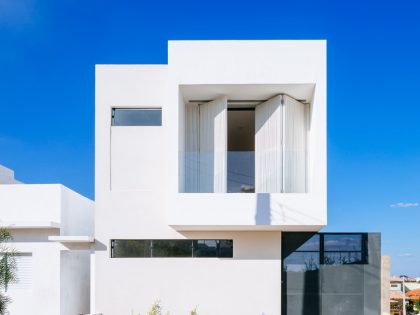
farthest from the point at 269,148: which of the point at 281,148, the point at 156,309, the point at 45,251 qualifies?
the point at 45,251

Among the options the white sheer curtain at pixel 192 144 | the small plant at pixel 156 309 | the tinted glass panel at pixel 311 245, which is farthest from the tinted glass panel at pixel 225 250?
the small plant at pixel 156 309

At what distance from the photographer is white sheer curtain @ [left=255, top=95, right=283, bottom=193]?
9.19 meters

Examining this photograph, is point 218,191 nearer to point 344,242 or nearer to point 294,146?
point 294,146

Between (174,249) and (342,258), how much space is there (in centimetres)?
456

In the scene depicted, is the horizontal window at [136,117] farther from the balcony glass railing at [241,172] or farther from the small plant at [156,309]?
the small plant at [156,309]

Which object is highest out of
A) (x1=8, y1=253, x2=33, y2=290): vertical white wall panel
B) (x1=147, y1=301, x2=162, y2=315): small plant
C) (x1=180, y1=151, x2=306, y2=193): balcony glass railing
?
(x1=180, y1=151, x2=306, y2=193): balcony glass railing

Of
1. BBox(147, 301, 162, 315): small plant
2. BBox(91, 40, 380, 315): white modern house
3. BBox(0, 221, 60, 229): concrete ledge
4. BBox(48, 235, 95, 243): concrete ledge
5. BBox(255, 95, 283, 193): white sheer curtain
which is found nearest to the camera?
BBox(91, 40, 380, 315): white modern house

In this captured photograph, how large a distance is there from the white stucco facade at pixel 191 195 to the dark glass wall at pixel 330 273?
512 mm

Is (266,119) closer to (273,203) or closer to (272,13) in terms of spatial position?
(273,203)

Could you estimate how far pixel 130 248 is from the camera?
9.89m

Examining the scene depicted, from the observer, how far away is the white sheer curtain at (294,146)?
931 cm

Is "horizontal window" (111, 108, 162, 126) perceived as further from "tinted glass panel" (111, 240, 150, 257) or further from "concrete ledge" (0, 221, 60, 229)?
"concrete ledge" (0, 221, 60, 229)

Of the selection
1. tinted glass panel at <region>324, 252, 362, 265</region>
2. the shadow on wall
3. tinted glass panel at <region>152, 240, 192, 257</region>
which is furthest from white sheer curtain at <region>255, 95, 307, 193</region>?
tinted glass panel at <region>152, 240, 192, 257</region>

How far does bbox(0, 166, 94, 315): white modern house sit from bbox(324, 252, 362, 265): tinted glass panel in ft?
20.9
